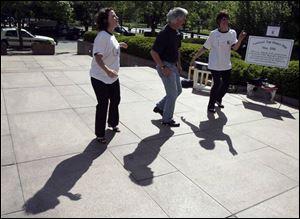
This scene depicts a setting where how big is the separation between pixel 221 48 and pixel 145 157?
2.74 m

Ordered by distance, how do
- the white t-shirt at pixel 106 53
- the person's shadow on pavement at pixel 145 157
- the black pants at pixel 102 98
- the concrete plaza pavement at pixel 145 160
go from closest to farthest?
the concrete plaza pavement at pixel 145 160, the person's shadow on pavement at pixel 145 157, the white t-shirt at pixel 106 53, the black pants at pixel 102 98

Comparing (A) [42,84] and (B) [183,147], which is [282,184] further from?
(A) [42,84]

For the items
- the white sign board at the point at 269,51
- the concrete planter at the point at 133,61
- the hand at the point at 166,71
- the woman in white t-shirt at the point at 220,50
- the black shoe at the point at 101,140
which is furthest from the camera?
the concrete planter at the point at 133,61

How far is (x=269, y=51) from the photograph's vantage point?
7.26m

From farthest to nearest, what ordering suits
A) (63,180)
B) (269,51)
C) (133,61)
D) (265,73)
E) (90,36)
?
(90,36)
(133,61)
(265,73)
(269,51)
(63,180)

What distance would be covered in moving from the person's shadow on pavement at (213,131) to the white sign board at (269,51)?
84.5 inches

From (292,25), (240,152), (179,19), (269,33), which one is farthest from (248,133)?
(292,25)

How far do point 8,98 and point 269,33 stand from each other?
219 inches

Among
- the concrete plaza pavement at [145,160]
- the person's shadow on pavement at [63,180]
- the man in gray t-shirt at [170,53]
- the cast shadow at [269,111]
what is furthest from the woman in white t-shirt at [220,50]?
the person's shadow on pavement at [63,180]

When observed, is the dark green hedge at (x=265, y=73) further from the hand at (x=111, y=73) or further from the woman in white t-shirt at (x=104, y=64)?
the hand at (x=111, y=73)

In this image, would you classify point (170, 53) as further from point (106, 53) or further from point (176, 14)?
point (106, 53)

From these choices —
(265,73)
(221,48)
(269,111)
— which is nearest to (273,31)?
(265,73)

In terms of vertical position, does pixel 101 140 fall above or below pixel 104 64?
below

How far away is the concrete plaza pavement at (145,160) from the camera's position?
10.1 feet
